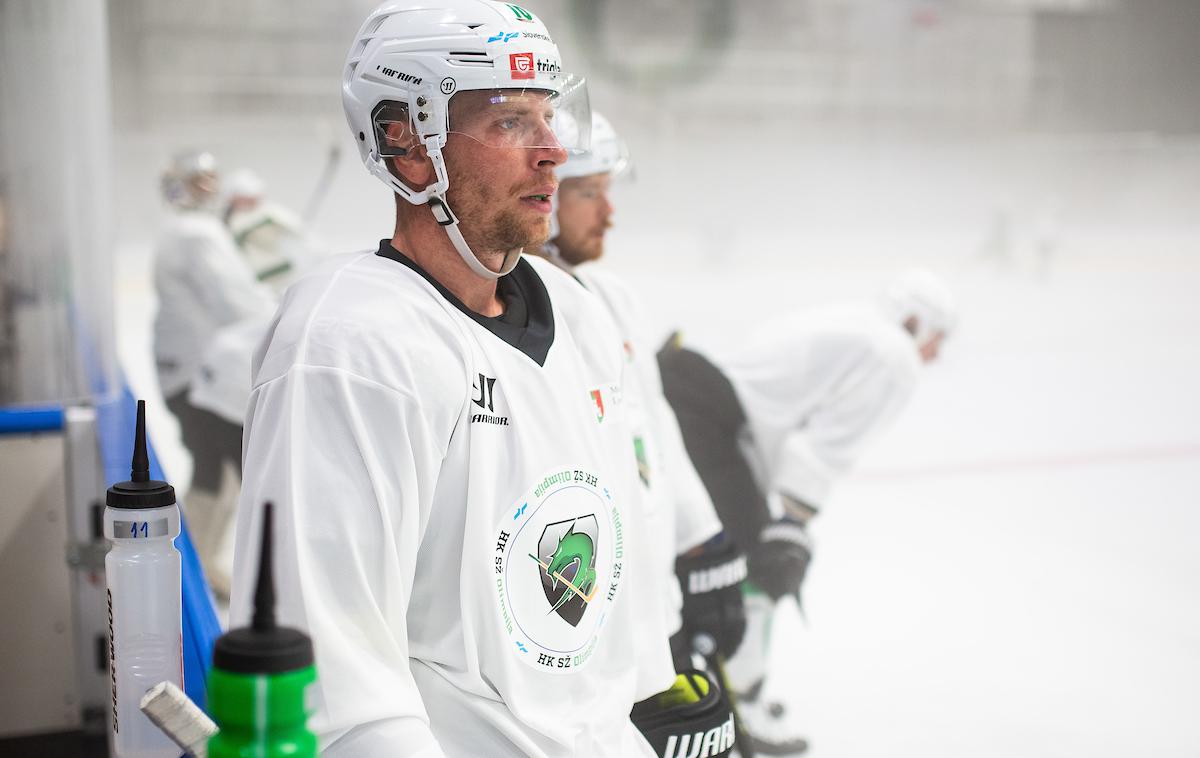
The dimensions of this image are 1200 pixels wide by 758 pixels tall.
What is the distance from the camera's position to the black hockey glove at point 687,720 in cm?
118

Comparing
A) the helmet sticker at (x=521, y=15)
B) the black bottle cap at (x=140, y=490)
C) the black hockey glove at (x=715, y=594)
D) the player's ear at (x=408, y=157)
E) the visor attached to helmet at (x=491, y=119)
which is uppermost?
the helmet sticker at (x=521, y=15)

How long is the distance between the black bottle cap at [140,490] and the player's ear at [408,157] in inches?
11.2

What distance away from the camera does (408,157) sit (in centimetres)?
100

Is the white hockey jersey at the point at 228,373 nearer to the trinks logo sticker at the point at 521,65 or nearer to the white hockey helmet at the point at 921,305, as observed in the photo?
the white hockey helmet at the point at 921,305

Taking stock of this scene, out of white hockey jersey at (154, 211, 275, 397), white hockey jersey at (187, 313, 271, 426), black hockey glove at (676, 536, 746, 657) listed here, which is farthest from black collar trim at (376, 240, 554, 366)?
white hockey jersey at (154, 211, 275, 397)

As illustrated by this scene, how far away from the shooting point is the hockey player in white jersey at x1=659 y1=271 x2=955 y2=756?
255 centimetres

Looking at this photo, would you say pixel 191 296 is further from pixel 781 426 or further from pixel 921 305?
pixel 921 305

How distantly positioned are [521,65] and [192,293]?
128 inches

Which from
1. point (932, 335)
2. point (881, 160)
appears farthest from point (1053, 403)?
point (881, 160)

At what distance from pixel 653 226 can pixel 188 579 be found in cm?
1220

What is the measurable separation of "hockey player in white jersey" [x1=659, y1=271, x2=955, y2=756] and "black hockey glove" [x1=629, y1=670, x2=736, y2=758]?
130 centimetres

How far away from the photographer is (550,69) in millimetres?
1015

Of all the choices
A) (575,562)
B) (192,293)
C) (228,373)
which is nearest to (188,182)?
(192,293)

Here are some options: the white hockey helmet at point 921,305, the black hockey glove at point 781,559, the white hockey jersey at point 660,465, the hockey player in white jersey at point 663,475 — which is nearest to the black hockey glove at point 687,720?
the hockey player in white jersey at point 663,475
